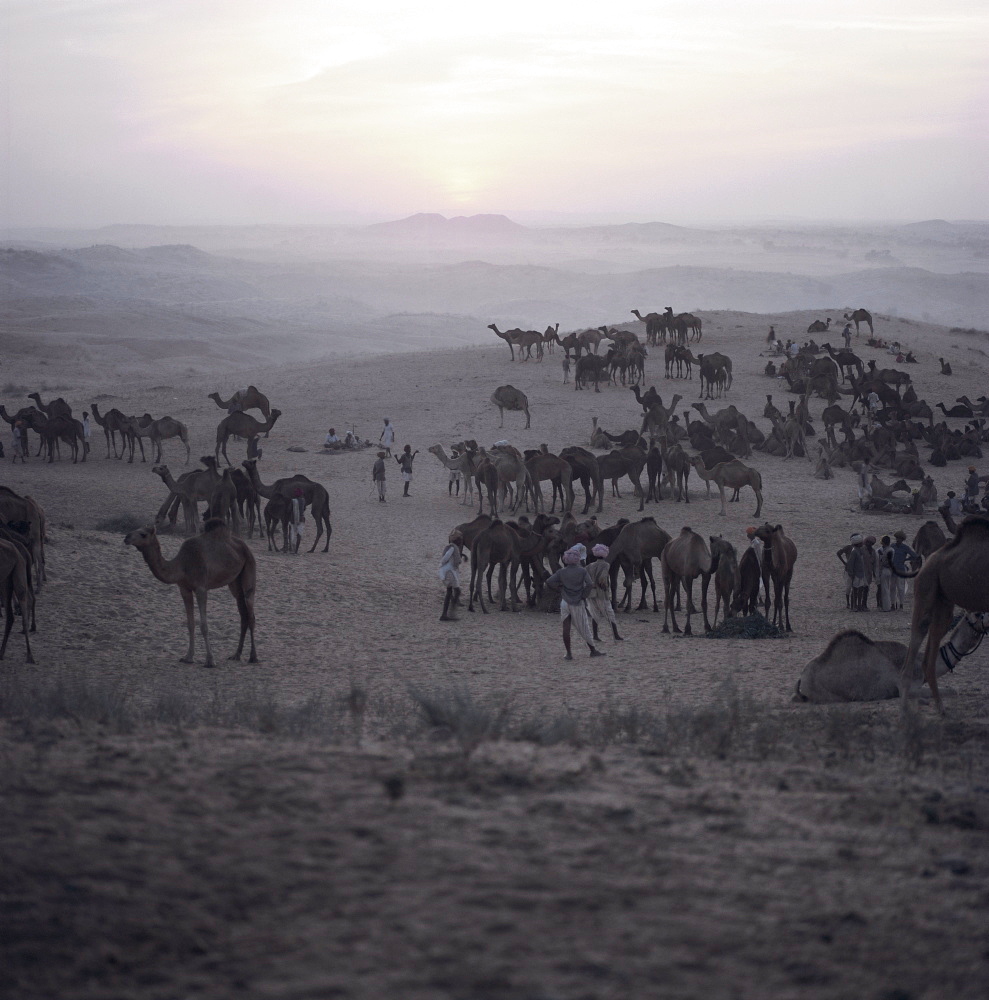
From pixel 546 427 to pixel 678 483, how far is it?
9740 millimetres

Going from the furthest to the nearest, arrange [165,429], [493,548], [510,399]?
[510,399]
[165,429]
[493,548]

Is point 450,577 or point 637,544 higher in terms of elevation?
point 637,544

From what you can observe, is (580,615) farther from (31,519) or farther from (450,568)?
(31,519)

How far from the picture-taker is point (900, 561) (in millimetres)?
17328

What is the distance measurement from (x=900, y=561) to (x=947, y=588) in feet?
24.3

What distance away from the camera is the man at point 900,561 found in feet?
Result: 56.8

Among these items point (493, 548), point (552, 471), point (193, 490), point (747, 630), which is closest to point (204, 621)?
point (493, 548)

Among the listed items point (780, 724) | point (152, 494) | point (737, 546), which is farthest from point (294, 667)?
point (152, 494)

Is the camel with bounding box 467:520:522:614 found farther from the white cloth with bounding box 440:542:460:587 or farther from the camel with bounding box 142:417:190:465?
the camel with bounding box 142:417:190:465

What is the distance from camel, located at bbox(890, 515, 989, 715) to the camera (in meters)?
10.1

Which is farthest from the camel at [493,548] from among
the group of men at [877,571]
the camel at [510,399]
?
the camel at [510,399]

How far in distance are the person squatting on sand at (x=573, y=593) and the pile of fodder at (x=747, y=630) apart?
229 centimetres

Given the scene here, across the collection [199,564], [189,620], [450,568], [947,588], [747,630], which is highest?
[947,588]

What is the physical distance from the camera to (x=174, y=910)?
16.2ft
